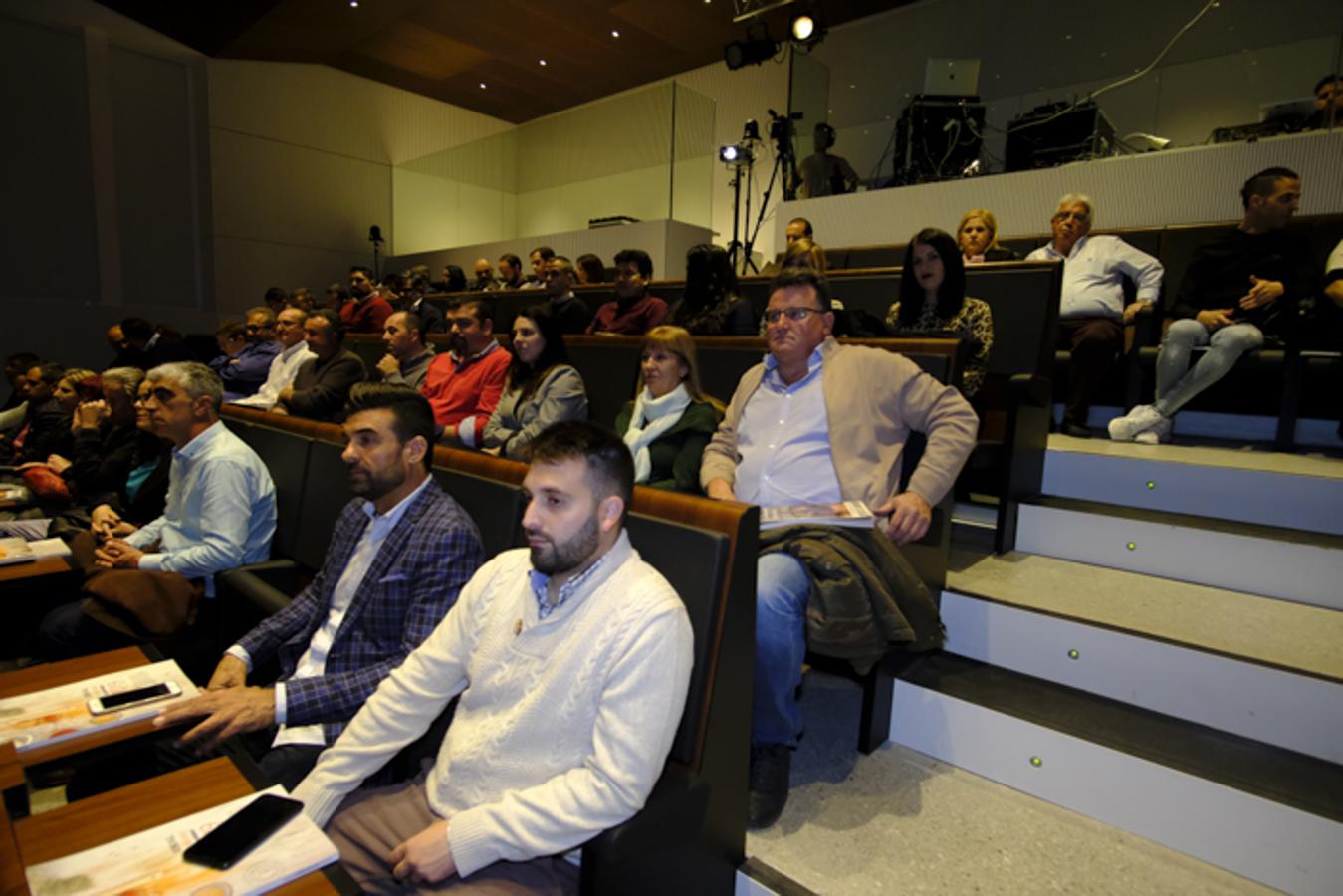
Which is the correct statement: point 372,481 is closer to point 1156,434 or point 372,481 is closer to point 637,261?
point 637,261

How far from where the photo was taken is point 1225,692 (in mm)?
1395

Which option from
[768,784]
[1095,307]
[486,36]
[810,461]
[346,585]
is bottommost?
[768,784]

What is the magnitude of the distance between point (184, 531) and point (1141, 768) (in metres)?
2.51

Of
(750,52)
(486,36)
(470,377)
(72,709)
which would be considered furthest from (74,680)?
(486,36)

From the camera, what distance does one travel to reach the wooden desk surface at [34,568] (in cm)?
183

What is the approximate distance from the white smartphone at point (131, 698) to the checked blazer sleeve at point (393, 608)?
0.61 ft

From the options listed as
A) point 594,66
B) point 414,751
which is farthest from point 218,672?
point 594,66

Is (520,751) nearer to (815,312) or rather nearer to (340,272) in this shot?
(815,312)

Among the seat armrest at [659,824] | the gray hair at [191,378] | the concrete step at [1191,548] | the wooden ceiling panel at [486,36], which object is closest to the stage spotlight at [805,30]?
the wooden ceiling panel at [486,36]

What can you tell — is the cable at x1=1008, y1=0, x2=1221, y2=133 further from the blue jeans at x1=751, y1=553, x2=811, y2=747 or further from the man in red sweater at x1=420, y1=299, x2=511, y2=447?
the blue jeans at x1=751, y1=553, x2=811, y2=747

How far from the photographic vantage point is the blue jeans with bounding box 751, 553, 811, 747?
1.36 metres

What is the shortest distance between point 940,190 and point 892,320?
2.37m

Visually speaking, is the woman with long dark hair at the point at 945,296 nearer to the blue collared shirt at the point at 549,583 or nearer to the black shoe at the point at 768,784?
the black shoe at the point at 768,784

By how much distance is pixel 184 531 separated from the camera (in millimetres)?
2072
